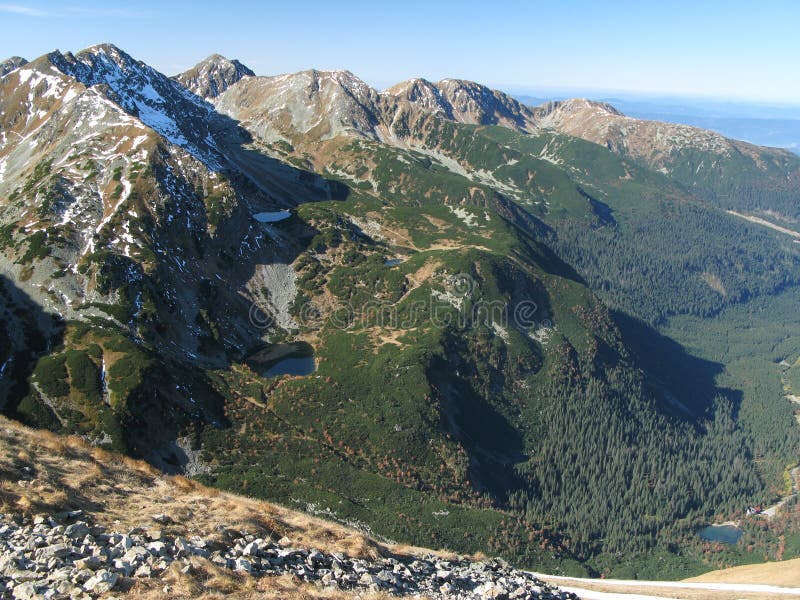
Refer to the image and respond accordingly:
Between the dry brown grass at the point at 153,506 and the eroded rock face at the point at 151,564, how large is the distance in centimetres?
111

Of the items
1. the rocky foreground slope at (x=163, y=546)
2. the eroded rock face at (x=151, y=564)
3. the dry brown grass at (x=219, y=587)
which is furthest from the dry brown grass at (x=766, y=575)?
the dry brown grass at (x=219, y=587)

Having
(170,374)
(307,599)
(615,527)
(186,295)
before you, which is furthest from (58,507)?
(615,527)

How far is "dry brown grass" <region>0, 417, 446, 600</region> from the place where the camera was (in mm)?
26547

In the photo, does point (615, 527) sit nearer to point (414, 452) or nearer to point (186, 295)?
point (414, 452)

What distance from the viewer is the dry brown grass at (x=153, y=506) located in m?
26.5

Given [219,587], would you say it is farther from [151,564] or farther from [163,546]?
[163,546]

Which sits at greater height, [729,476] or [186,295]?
[186,295]

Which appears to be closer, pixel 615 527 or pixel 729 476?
pixel 615 527

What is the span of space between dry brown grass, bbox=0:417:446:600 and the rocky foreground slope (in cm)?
7

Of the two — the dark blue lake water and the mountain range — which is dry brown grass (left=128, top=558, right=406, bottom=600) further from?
the dark blue lake water

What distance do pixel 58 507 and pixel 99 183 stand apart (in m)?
159

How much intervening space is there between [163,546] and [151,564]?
2.14 m

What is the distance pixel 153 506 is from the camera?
35.3m

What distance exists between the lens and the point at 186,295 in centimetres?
15338
